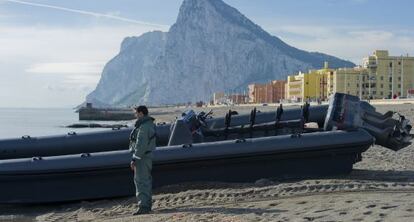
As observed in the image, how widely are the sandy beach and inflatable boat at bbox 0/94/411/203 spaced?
0.60ft

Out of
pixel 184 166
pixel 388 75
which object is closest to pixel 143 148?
pixel 184 166

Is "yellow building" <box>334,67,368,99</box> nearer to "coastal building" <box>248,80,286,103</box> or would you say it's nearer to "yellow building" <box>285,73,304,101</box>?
"yellow building" <box>285,73,304,101</box>

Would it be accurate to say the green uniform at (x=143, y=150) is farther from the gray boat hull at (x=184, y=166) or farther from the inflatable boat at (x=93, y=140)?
the inflatable boat at (x=93, y=140)

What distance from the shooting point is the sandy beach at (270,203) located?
22.1ft

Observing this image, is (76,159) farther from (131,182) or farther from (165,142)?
(165,142)

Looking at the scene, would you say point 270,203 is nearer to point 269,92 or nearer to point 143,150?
point 143,150

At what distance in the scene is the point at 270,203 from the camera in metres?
7.62

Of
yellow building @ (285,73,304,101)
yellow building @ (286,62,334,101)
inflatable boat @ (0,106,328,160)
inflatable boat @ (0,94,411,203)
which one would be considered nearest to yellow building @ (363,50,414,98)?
yellow building @ (286,62,334,101)

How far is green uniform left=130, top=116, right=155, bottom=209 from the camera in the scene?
7391 mm

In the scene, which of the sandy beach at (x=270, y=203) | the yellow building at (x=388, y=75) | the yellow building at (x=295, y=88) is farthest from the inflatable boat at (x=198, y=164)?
the yellow building at (x=295, y=88)

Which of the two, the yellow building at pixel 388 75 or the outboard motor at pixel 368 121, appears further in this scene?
the yellow building at pixel 388 75

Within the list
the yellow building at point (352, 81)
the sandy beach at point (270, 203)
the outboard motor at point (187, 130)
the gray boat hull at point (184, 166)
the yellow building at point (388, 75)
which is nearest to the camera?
the sandy beach at point (270, 203)

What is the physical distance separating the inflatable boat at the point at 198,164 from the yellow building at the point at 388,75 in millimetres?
96135

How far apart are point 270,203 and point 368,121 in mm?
3194
